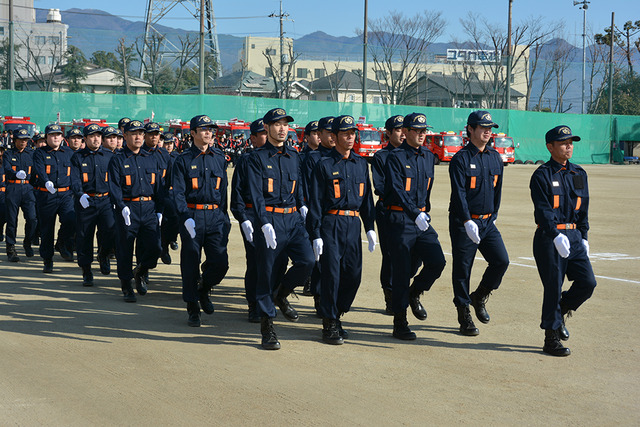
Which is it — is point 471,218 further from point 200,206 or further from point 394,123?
point 200,206

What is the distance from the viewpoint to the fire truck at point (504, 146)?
4650cm

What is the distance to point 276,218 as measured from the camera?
7648 mm

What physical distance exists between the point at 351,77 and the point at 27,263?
8378 cm

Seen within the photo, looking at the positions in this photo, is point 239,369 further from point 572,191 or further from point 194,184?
point 572,191

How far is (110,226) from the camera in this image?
35.4ft

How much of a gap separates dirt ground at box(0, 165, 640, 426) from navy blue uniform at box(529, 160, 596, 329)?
486mm

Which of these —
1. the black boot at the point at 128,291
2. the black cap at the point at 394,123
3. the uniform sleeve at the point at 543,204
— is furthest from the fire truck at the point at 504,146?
the uniform sleeve at the point at 543,204

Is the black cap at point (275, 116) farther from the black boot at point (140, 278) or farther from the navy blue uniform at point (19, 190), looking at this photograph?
the navy blue uniform at point (19, 190)

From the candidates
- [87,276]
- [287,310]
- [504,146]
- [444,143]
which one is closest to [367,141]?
[444,143]

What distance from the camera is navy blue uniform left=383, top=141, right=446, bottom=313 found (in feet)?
25.7

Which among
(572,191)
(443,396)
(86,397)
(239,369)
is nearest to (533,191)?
(572,191)

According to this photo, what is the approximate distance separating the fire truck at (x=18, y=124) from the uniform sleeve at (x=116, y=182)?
25.9 meters

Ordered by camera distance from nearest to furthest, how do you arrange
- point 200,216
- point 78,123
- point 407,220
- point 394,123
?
point 407,220
point 200,216
point 394,123
point 78,123

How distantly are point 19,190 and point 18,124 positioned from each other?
74.1ft
